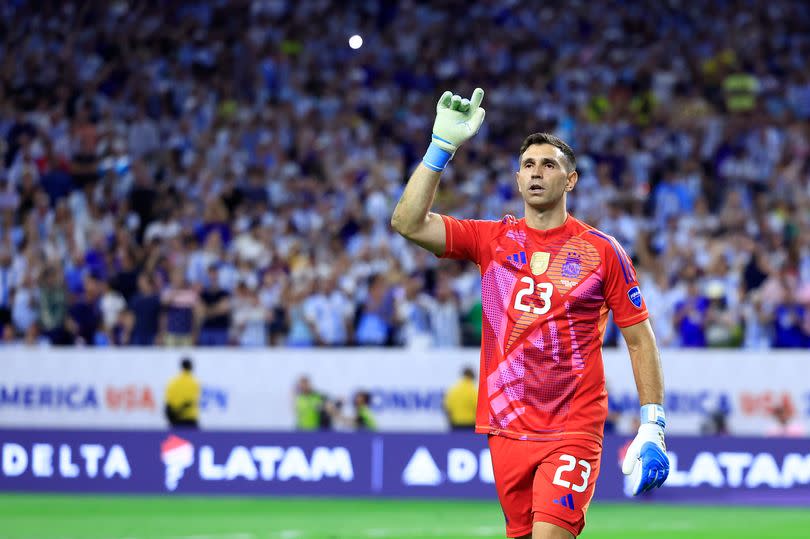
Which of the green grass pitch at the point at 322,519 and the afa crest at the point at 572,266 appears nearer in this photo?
the afa crest at the point at 572,266

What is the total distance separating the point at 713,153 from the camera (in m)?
24.1

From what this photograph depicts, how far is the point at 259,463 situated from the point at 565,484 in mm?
11940

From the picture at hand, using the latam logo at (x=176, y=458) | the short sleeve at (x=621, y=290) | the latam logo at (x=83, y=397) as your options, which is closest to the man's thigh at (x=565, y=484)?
the short sleeve at (x=621, y=290)

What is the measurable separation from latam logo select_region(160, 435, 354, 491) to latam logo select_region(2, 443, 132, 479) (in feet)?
2.01

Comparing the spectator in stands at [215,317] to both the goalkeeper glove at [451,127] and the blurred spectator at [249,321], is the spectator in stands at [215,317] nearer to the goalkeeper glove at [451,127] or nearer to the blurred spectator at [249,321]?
the blurred spectator at [249,321]

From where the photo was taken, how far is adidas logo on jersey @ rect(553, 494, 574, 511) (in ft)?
21.8

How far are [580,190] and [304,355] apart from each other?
556cm

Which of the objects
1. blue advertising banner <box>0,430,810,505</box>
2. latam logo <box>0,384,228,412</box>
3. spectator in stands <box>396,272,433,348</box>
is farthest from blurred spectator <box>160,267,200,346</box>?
spectator in stands <box>396,272,433,348</box>

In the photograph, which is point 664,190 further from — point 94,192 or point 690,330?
point 94,192

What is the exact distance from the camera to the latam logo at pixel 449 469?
706 inches

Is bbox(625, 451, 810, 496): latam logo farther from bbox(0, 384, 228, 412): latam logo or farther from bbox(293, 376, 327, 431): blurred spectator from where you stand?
bbox(0, 384, 228, 412): latam logo

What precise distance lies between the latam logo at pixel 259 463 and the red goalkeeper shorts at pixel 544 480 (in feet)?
37.5

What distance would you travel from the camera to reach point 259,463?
59.8 feet

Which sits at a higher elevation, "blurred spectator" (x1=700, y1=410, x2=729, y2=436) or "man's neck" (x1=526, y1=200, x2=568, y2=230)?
"man's neck" (x1=526, y1=200, x2=568, y2=230)
